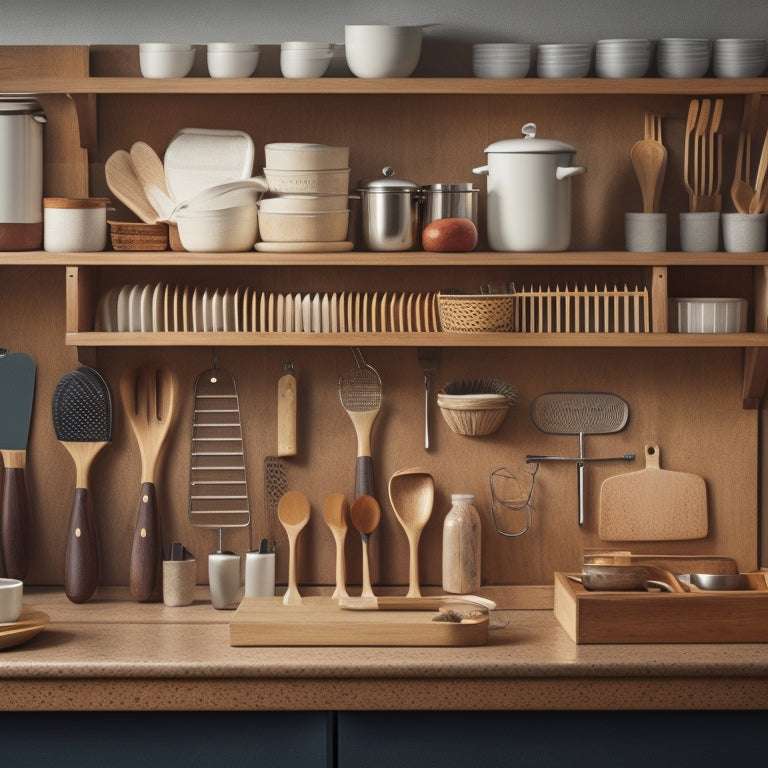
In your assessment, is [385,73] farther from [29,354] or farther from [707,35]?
[29,354]

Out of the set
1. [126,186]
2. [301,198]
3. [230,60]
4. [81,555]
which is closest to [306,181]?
[301,198]

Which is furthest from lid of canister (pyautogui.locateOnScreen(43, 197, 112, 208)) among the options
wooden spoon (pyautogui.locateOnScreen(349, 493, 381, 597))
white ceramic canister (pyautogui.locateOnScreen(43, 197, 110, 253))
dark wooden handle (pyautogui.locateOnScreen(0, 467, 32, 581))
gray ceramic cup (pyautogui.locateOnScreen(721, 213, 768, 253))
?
gray ceramic cup (pyautogui.locateOnScreen(721, 213, 768, 253))

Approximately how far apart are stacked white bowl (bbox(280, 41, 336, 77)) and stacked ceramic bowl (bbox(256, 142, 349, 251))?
0.55 ft

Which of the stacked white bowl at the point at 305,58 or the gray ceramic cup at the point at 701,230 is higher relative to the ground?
the stacked white bowl at the point at 305,58

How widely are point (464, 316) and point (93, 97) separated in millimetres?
1001

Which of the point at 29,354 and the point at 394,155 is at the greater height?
the point at 394,155

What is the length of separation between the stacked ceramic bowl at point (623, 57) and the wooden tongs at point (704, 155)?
6.3 inches

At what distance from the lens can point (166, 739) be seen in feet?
7.00

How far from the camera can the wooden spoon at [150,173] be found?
2629mm

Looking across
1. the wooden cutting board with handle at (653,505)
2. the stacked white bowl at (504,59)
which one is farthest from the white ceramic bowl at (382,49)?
the wooden cutting board with handle at (653,505)

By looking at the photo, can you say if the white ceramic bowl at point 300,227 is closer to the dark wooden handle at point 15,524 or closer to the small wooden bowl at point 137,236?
the small wooden bowl at point 137,236

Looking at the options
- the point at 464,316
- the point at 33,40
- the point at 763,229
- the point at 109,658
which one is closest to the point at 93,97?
the point at 33,40

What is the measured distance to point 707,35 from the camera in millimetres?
2664

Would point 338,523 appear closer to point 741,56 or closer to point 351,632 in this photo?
point 351,632
